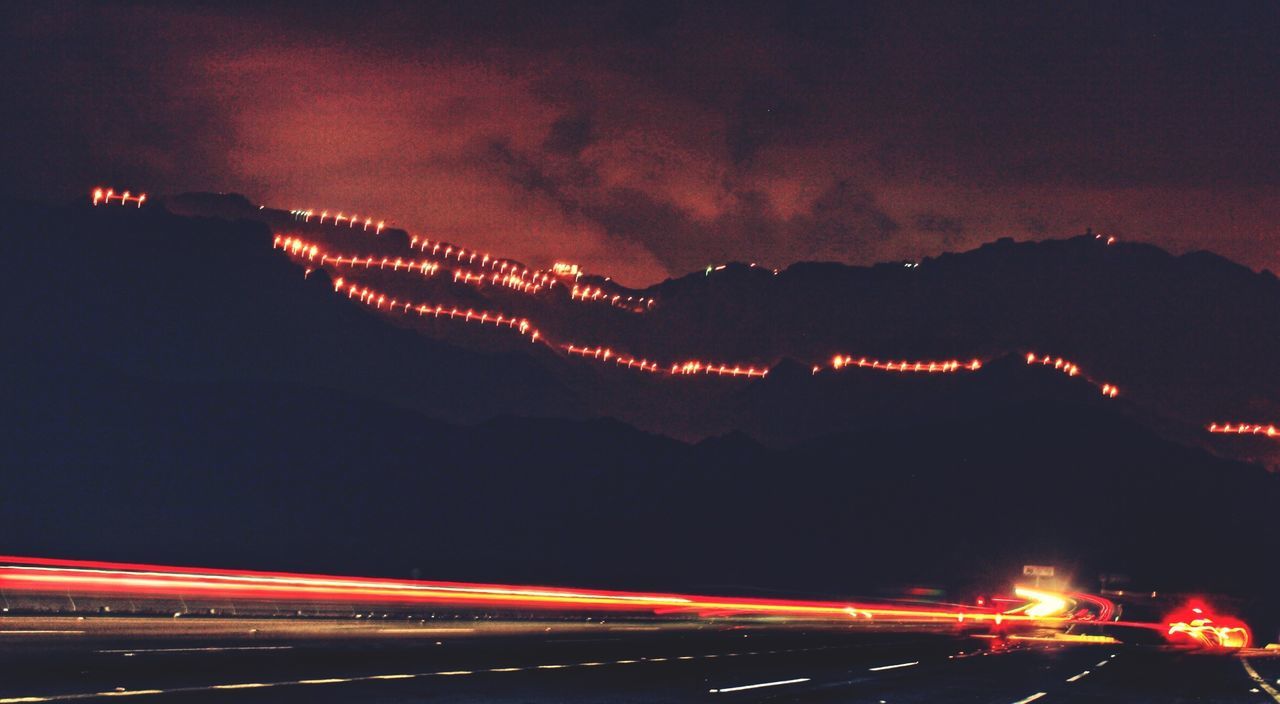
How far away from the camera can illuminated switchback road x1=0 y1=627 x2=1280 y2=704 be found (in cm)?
1747

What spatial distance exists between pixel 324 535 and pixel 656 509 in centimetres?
3883

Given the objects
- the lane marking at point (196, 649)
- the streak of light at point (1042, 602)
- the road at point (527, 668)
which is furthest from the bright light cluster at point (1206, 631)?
the lane marking at point (196, 649)

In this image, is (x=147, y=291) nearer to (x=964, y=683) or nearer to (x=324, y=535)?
(x=324, y=535)

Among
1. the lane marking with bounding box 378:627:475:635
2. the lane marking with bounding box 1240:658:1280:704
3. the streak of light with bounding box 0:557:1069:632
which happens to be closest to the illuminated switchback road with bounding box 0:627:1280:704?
the lane marking with bounding box 1240:658:1280:704

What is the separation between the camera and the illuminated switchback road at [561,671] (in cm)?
1747

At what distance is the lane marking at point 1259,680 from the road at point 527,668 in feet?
0.16

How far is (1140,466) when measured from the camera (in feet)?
639

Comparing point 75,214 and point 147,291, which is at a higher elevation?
point 75,214

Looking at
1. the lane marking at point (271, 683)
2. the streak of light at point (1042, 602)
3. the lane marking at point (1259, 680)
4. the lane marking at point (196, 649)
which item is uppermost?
the streak of light at point (1042, 602)

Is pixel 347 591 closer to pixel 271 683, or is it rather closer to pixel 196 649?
pixel 196 649

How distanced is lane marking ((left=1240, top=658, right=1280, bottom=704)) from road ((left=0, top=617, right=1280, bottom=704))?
5 centimetres

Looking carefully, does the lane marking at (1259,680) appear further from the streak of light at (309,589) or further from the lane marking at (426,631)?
the lane marking at (426,631)

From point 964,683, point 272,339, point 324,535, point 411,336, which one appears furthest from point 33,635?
point 272,339

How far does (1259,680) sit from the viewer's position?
29109 mm
